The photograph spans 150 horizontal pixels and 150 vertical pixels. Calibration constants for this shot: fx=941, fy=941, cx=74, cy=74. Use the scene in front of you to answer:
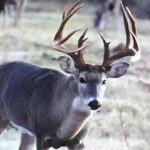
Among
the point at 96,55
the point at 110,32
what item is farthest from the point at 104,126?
the point at 110,32

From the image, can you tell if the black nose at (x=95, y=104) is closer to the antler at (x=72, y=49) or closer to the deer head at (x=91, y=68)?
the deer head at (x=91, y=68)

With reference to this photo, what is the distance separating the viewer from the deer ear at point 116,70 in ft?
31.2

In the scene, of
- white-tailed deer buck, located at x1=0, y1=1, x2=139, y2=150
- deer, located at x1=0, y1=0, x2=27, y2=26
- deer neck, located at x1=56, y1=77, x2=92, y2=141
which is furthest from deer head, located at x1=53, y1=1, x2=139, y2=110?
deer, located at x1=0, y1=0, x2=27, y2=26

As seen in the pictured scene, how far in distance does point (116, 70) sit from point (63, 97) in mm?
633

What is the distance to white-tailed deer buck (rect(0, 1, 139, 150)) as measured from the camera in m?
9.14

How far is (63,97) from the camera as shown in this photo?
939 centimetres

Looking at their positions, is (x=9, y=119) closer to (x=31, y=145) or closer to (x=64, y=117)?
(x=31, y=145)

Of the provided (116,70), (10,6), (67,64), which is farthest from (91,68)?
(10,6)

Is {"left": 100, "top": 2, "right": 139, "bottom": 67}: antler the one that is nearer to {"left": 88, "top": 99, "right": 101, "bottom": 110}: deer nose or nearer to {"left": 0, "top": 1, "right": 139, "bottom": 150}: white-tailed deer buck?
{"left": 0, "top": 1, "right": 139, "bottom": 150}: white-tailed deer buck

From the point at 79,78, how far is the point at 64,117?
0.44 m

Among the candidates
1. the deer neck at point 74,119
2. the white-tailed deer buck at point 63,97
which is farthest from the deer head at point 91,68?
the deer neck at point 74,119

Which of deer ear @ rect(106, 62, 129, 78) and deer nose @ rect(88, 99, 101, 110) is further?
deer ear @ rect(106, 62, 129, 78)

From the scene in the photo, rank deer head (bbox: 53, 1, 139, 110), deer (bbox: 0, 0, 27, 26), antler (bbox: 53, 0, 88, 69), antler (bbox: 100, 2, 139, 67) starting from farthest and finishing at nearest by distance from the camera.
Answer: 1. deer (bbox: 0, 0, 27, 26)
2. antler (bbox: 100, 2, 139, 67)
3. antler (bbox: 53, 0, 88, 69)
4. deer head (bbox: 53, 1, 139, 110)

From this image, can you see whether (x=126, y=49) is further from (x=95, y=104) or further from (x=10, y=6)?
(x=10, y=6)
